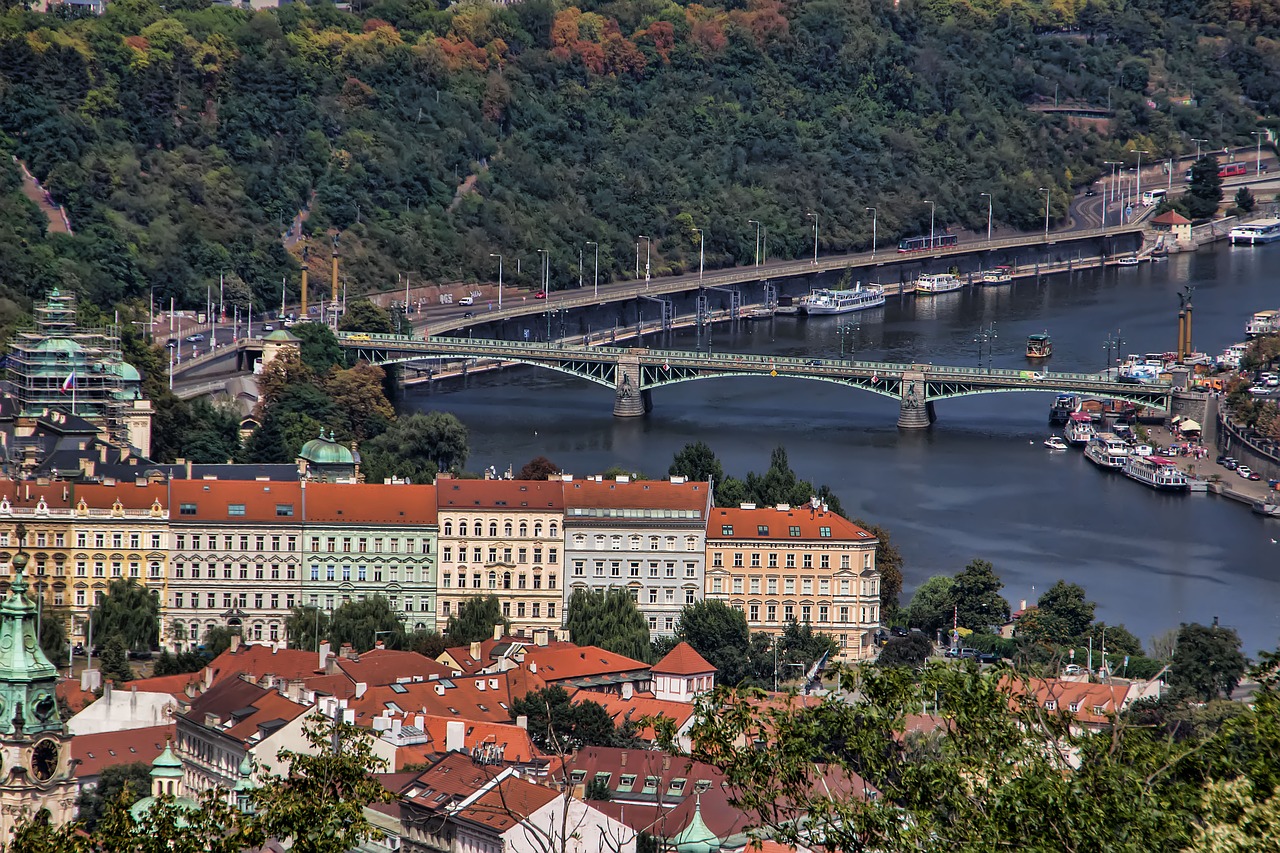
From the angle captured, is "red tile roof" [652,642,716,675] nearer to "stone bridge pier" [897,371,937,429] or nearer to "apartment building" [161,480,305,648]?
"apartment building" [161,480,305,648]

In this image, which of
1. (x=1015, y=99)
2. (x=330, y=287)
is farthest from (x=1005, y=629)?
(x=1015, y=99)

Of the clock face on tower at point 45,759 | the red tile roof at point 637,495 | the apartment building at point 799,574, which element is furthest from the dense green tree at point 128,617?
the clock face on tower at point 45,759

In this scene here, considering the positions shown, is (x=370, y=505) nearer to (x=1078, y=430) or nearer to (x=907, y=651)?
(x=907, y=651)

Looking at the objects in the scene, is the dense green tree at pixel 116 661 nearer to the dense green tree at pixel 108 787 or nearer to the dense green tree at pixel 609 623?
the dense green tree at pixel 108 787

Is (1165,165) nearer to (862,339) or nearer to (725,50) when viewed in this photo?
(725,50)

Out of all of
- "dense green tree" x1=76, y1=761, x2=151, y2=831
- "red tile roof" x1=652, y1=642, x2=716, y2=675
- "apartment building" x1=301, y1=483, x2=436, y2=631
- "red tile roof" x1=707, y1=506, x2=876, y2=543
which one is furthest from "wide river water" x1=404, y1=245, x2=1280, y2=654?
"dense green tree" x1=76, y1=761, x2=151, y2=831
